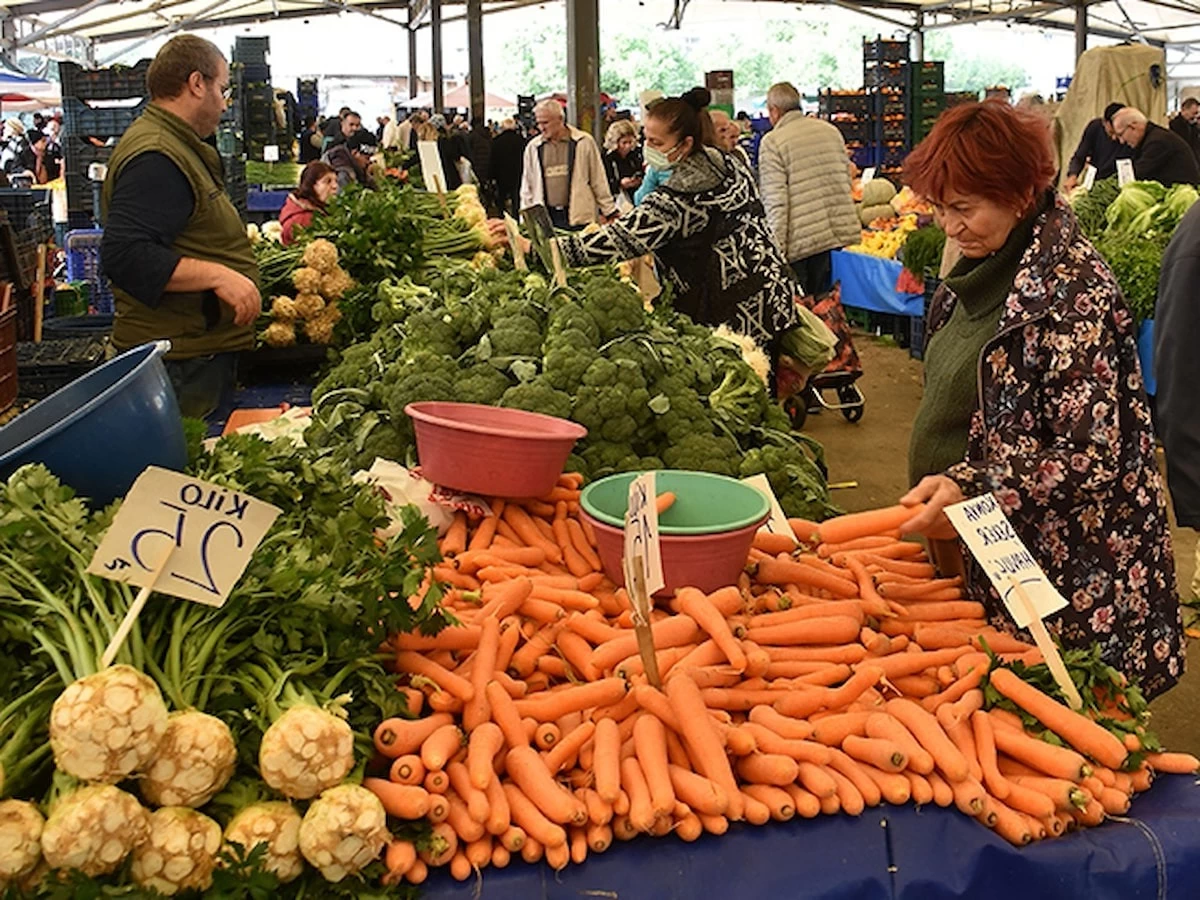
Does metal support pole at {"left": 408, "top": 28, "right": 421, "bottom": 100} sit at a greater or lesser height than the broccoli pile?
greater

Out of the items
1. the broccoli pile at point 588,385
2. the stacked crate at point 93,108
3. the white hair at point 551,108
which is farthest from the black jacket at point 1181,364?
the white hair at point 551,108

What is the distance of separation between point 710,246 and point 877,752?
115 inches

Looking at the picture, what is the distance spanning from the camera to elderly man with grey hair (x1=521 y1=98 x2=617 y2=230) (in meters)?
9.14

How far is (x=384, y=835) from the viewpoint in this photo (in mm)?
1346

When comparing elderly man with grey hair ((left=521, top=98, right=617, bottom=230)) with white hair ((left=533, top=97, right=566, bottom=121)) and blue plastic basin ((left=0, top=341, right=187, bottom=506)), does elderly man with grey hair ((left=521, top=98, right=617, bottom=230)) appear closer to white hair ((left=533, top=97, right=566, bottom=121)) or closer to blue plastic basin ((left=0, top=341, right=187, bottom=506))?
white hair ((left=533, top=97, right=566, bottom=121))

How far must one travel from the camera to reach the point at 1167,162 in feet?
25.6

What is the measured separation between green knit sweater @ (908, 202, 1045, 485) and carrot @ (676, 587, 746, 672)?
0.66m

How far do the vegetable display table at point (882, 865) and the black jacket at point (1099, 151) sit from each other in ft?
24.7

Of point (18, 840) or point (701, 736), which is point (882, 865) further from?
point (18, 840)

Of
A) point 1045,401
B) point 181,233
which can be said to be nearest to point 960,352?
point 1045,401

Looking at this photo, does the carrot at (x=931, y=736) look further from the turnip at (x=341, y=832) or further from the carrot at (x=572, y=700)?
the turnip at (x=341, y=832)

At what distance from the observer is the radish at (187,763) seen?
128 centimetres

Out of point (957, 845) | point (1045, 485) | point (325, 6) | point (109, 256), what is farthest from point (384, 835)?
point (325, 6)

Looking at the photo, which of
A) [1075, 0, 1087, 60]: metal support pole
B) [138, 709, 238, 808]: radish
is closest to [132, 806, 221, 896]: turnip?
[138, 709, 238, 808]: radish
